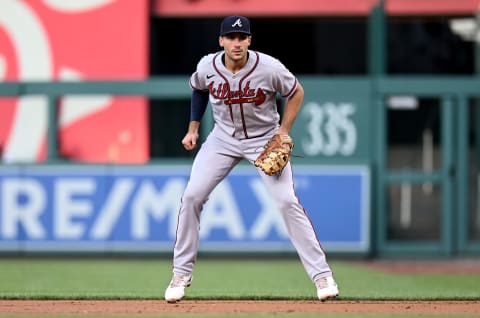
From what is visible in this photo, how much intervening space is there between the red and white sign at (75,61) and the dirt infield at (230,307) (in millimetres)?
6180

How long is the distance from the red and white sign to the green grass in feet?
5.91

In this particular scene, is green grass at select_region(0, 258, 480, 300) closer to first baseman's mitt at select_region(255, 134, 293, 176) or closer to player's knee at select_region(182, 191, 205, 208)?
player's knee at select_region(182, 191, 205, 208)

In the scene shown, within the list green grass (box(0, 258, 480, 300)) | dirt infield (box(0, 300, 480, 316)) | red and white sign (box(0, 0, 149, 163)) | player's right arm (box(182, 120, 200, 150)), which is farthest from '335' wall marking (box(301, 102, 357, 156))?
player's right arm (box(182, 120, 200, 150))

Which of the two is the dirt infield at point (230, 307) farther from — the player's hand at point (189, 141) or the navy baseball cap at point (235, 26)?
the navy baseball cap at point (235, 26)

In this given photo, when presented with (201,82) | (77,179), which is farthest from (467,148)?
(201,82)

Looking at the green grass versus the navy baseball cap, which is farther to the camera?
A: the green grass

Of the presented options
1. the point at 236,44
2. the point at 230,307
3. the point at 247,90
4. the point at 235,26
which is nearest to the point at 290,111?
the point at 247,90

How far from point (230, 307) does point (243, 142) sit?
3.59 ft

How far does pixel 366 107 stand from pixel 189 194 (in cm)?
658

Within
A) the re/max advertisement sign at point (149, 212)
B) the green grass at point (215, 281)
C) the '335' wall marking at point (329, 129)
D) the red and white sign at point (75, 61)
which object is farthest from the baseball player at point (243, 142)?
the red and white sign at point (75, 61)

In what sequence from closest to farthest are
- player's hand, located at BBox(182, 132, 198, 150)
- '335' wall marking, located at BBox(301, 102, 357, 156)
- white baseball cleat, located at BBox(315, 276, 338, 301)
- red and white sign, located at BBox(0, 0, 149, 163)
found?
white baseball cleat, located at BBox(315, 276, 338, 301) < player's hand, located at BBox(182, 132, 198, 150) < '335' wall marking, located at BBox(301, 102, 357, 156) < red and white sign, located at BBox(0, 0, 149, 163)

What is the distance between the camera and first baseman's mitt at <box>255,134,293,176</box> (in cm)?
720

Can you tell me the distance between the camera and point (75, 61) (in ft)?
45.6

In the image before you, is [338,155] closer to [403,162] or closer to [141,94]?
[403,162]
